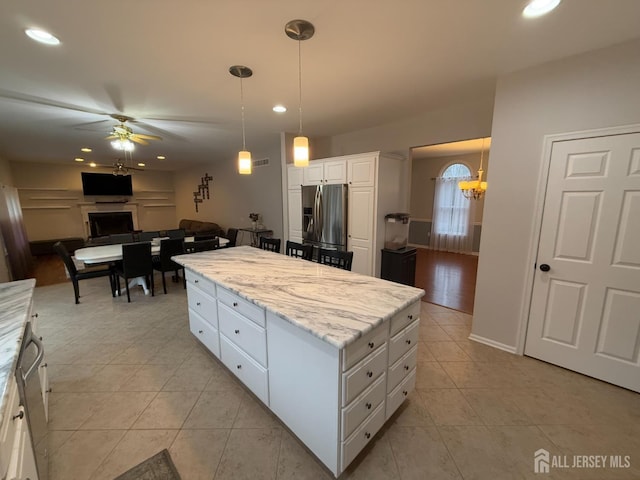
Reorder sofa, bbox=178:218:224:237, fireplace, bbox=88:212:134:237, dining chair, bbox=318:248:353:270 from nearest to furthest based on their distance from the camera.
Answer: dining chair, bbox=318:248:353:270, sofa, bbox=178:218:224:237, fireplace, bbox=88:212:134:237

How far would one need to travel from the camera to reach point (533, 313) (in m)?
2.45

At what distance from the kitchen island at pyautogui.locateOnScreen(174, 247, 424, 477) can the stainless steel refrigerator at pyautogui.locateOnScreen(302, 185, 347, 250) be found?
1806 millimetres

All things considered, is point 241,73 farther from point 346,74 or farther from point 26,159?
point 26,159

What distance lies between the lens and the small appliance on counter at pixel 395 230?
12.2 ft

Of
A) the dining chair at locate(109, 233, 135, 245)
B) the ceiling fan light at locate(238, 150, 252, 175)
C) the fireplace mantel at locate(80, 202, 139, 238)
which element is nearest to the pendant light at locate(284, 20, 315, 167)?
the ceiling fan light at locate(238, 150, 252, 175)

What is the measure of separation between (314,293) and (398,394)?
878 mm

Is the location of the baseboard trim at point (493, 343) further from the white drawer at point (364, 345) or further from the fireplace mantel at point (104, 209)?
the fireplace mantel at point (104, 209)

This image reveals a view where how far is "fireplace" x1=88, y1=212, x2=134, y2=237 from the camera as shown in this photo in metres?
8.34

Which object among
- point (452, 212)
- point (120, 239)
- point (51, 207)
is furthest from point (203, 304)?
point (51, 207)

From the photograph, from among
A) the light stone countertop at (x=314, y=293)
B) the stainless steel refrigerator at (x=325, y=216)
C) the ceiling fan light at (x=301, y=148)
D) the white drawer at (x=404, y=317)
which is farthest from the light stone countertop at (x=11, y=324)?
the stainless steel refrigerator at (x=325, y=216)

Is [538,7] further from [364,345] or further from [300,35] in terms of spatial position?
[364,345]

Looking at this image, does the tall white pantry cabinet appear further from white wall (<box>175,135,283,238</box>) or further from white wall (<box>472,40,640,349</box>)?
white wall (<box>175,135,283,238</box>)

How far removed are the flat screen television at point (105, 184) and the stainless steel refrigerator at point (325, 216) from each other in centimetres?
763

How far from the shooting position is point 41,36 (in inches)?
70.3
